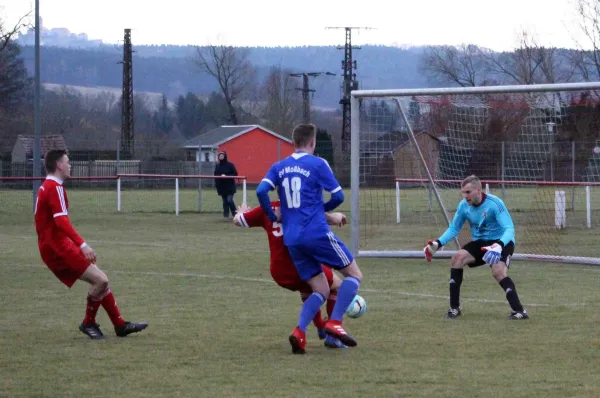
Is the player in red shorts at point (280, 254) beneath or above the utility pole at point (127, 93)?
beneath

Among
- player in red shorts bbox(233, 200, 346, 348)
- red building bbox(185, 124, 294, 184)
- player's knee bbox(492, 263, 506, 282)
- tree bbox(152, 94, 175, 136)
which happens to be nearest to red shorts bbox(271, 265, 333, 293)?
player in red shorts bbox(233, 200, 346, 348)

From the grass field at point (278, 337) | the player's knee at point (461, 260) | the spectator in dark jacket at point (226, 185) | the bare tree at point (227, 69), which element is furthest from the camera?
the bare tree at point (227, 69)

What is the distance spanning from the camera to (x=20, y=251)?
1831 cm

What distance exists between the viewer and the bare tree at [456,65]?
6938 cm

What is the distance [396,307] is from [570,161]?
45.4ft

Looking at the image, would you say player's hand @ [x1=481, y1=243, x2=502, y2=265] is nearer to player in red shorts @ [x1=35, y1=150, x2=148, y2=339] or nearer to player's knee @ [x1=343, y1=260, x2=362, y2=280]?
player's knee @ [x1=343, y1=260, x2=362, y2=280]

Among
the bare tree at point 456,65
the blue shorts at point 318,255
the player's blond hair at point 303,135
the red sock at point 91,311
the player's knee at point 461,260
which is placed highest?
the bare tree at point 456,65

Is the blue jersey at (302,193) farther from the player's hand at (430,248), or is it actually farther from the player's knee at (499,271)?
the player's knee at (499,271)

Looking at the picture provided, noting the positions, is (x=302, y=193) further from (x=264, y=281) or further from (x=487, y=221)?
(x=264, y=281)

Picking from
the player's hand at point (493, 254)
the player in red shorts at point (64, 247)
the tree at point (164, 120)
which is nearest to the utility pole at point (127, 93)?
the tree at point (164, 120)

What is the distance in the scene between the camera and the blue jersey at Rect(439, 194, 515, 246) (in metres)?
10.2

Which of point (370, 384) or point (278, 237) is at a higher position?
point (278, 237)

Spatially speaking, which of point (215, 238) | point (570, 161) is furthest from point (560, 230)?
point (215, 238)

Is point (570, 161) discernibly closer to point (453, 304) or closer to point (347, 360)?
point (453, 304)
